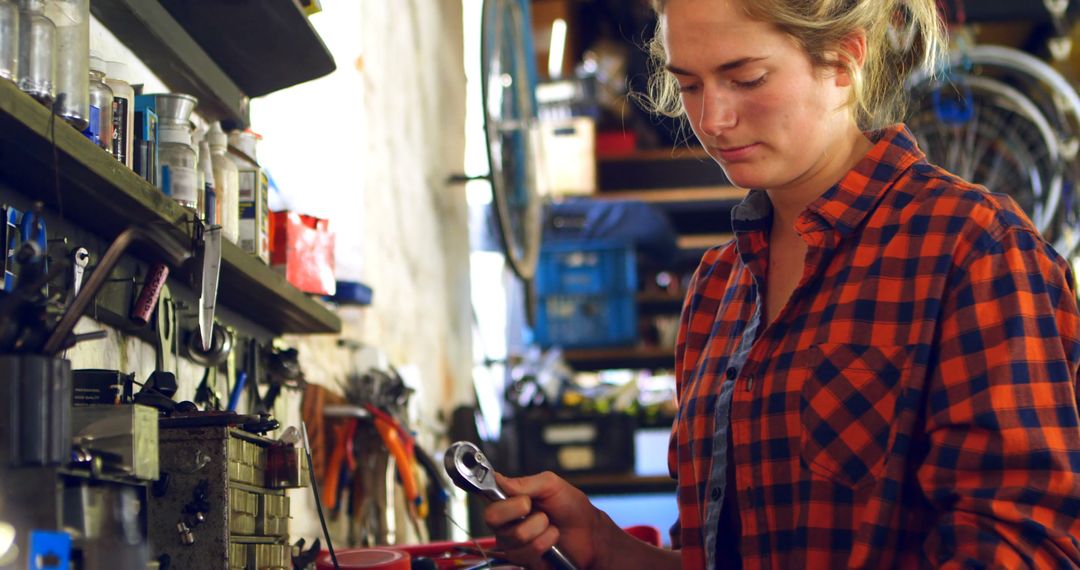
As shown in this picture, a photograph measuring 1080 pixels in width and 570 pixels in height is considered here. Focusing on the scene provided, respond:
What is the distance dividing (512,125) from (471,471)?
2.73 meters

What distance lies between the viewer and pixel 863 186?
127 centimetres

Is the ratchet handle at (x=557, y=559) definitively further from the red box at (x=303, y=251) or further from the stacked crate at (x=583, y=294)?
the stacked crate at (x=583, y=294)

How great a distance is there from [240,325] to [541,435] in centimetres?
314

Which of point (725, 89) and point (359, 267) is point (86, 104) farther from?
point (359, 267)

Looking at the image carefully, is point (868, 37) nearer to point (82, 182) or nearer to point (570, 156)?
point (82, 182)

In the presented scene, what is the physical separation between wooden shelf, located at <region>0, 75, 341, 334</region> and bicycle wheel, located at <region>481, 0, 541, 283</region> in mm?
1815

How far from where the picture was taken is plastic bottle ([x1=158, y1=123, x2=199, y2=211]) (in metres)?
1.43

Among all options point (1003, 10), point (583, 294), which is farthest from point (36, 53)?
point (1003, 10)

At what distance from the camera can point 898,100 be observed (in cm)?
142

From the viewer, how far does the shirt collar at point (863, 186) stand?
49.2 inches

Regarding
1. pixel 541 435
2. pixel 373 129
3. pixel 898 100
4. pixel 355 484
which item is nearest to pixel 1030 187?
pixel 541 435

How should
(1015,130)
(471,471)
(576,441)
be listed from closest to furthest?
(471,471) → (576,441) → (1015,130)

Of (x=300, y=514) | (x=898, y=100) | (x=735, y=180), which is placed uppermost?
(x=898, y=100)

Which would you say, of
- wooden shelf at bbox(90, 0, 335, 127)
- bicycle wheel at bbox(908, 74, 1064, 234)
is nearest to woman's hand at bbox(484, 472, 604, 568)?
wooden shelf at bbox(90, 0, 335, 127)
